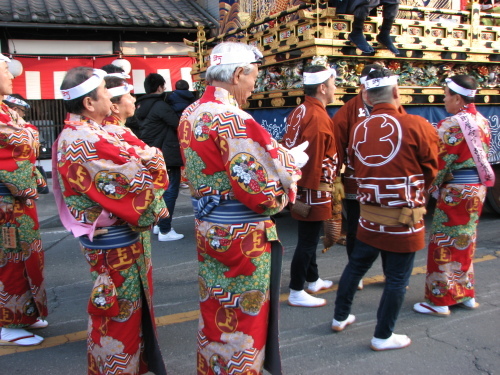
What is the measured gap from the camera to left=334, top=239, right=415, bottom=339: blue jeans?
2799mm

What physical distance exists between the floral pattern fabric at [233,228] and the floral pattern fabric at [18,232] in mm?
1315

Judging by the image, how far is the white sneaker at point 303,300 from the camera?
363cm

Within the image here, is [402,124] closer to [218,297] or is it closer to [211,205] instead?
[211,205]

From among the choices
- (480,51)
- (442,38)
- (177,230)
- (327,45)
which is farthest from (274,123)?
(480,51)

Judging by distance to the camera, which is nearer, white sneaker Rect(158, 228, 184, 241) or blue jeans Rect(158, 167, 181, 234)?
blue jeans Rect(158, 167, 181, 234)

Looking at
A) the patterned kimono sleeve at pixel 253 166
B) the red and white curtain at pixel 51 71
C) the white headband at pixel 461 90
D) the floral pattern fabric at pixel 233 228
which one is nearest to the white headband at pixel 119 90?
the floral pattern fabric at pixel 233 228

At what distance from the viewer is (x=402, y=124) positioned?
2.67 meters

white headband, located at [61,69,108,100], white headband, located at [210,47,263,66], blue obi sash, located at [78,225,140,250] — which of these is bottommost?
blue obi sash, located at [78,225,140,250]

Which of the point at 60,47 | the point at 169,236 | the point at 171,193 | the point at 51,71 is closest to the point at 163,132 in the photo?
the point at 171,193

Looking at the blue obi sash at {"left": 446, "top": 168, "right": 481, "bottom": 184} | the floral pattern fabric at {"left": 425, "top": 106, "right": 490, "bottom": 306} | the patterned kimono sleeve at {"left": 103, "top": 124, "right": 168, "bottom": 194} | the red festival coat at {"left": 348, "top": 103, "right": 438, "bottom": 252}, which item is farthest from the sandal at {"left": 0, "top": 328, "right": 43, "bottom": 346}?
the blue obi sash at {"left": 446, "top": 168, "right": 481, "bottom": 184}

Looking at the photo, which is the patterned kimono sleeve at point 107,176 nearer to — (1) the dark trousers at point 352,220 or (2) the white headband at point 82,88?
(2) the white headband at point 82,88

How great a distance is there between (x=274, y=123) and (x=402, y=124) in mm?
3074

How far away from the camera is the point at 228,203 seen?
2180 millimetres

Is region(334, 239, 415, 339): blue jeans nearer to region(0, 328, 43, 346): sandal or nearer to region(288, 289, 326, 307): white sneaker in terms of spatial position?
region(288, 289, 326, 307): white sneaker
